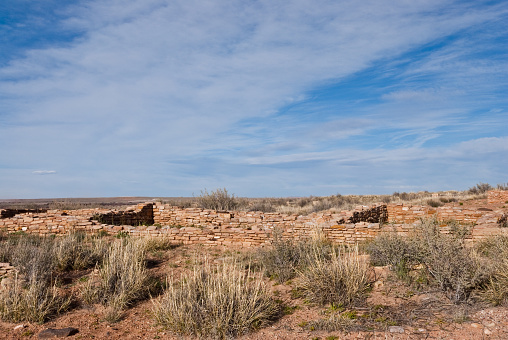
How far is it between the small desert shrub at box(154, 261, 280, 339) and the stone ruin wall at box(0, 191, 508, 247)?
469 centimetres

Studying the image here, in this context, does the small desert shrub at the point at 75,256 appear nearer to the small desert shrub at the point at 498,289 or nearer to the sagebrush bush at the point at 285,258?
the sagebrush bush at the point at 285,258

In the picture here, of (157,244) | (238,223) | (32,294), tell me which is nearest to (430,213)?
(238,223)

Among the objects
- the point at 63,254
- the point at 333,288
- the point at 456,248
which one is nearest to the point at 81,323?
the point at 63,254

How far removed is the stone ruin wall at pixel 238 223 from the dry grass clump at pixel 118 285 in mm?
3635

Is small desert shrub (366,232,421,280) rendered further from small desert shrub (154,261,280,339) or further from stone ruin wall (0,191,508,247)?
small desert shrub (154,261,280,339)

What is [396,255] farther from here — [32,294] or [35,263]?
[35,263]

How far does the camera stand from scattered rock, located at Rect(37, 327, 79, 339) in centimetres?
563

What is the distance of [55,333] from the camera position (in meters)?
5.67

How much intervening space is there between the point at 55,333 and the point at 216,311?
2596 millimetres

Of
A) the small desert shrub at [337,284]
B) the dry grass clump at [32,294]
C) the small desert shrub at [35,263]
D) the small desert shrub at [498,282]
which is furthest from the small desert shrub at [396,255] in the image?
the small desert shrub at [35,263]

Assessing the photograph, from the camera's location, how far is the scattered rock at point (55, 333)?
5.63 m

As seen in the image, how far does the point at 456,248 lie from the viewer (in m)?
6.11

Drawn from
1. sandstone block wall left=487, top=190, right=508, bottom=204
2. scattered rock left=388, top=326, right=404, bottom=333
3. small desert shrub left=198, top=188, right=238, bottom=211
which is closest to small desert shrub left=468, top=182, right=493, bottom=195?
sandstone block wall left=487, top=190, right=508, bottom=204

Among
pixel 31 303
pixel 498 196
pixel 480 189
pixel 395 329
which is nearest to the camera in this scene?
pixel 395 329
